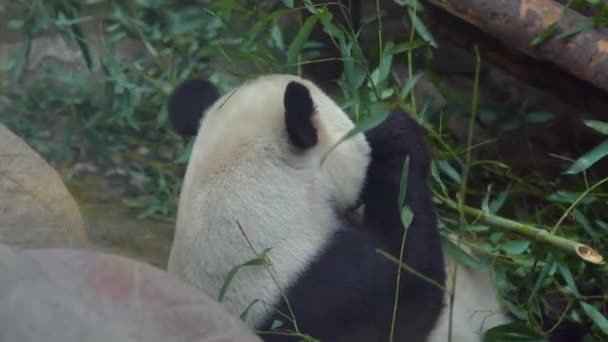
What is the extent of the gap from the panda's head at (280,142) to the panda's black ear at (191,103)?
4cm

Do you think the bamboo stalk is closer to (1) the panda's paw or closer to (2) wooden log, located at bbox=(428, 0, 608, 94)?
(1) the panda's paw

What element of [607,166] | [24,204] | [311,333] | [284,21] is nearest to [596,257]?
[311,333]

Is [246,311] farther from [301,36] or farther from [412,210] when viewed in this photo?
[301,36]

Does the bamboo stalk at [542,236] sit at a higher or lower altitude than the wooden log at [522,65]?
lower

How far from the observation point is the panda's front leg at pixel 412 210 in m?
1.99

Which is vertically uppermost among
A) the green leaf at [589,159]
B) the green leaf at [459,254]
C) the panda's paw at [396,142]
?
the panda's paw at [396,142]

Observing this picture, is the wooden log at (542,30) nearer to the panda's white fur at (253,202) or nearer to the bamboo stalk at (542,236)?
the bamboo stalk at (542,236)

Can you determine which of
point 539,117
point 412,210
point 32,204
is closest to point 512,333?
point 412,210

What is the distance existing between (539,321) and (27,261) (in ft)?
4.46

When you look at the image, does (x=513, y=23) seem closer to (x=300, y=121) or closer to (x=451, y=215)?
(x=451, y=215)

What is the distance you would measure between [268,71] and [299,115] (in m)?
0.64

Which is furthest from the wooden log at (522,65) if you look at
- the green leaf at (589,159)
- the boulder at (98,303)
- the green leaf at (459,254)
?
the boulder at (98,303)

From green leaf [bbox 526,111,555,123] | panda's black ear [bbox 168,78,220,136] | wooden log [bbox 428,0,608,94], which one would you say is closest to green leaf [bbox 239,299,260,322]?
panda's black ear [bbox 168,78,220,136]

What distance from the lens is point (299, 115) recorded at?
1876 millimetres
